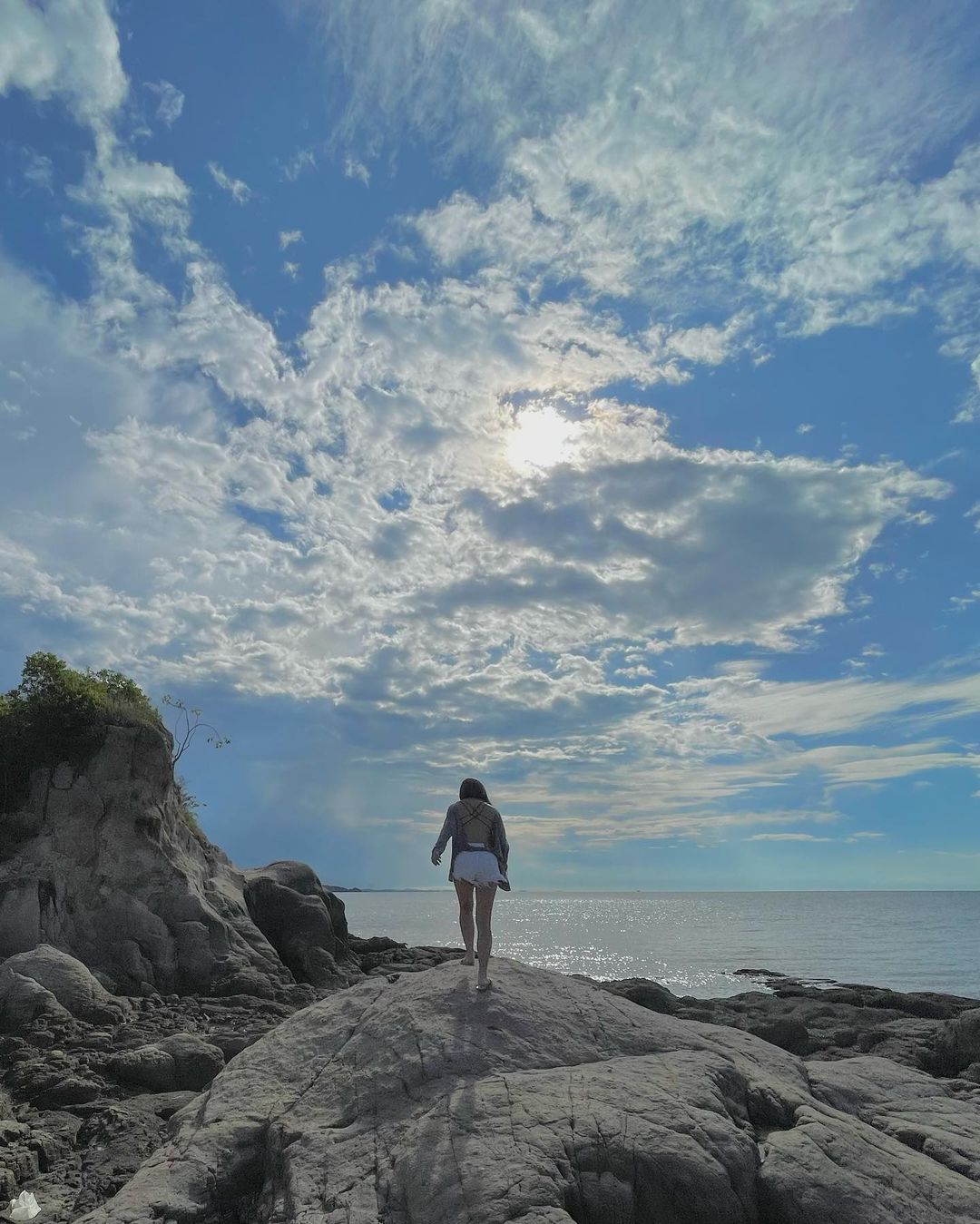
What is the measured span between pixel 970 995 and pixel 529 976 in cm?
3228

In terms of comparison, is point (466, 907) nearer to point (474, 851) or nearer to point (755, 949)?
point (474, 851)

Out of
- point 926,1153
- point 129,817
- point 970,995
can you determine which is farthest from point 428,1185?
point 970,995

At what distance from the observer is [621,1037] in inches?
350

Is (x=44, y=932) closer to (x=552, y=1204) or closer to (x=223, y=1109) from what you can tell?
(x=223, y=1109)

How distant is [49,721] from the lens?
23.8 meters

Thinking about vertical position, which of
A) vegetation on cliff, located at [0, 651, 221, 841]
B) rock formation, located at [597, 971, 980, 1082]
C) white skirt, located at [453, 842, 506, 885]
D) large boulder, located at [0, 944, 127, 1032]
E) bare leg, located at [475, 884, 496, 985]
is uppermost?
vegetation on cliff, located at [0, 651, 221, 841]

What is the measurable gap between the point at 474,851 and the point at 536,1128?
11.1 feet

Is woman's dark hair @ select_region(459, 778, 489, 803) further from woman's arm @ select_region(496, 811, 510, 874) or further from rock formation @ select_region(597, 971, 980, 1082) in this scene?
rock formation @ select_region(597, 971, 980, 1082)

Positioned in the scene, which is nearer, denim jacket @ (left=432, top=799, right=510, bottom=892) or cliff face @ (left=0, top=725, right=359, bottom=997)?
denim jacket @ (left=432, top=799, right=510, bottom=892)

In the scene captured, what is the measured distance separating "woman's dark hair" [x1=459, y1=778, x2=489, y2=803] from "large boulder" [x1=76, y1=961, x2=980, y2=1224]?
190 centimetres

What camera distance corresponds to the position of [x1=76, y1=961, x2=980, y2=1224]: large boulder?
6543 mm

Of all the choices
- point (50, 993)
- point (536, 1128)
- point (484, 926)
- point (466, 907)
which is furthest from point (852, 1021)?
point (536, 1128)

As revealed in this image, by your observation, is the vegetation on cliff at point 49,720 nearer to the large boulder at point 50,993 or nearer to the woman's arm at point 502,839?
the large boulder at point 50,993

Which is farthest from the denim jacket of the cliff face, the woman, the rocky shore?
the cliff face
